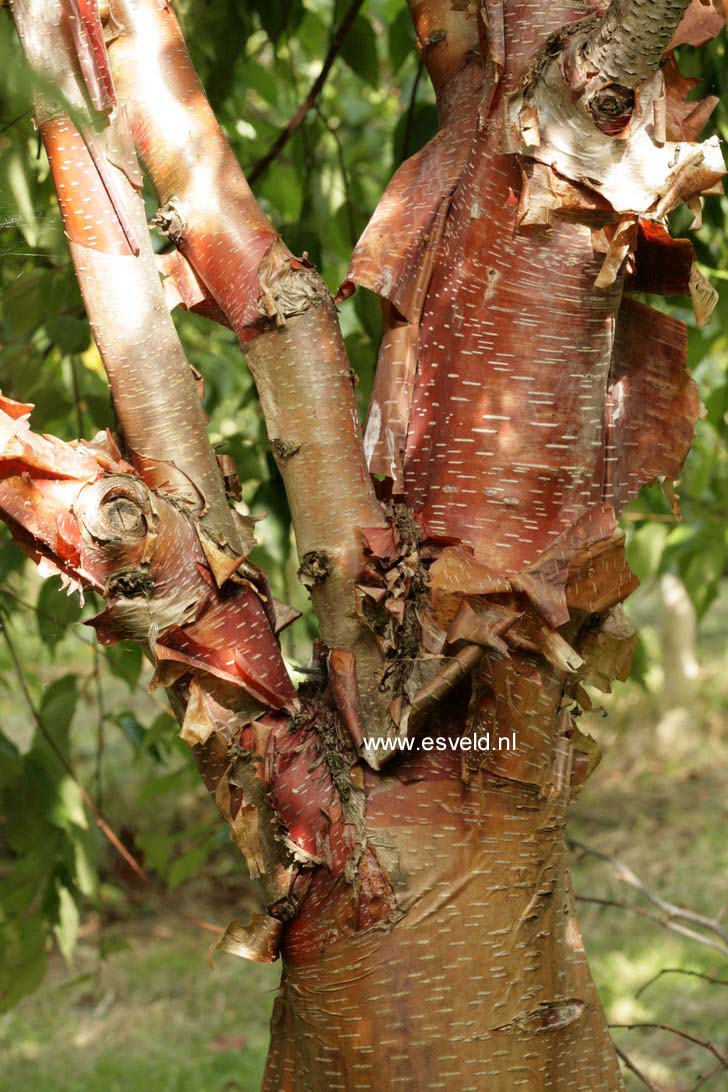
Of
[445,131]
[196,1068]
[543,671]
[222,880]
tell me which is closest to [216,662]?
[543,671]

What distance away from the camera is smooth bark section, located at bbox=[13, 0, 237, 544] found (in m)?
0.96

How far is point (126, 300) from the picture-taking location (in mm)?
952

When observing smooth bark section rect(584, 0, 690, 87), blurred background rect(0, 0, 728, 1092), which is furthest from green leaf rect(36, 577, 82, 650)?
smooth bark section rect(584, 0, 690, 87)

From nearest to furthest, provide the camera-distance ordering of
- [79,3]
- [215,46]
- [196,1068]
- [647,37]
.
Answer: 1. [647,37]
2. [79,3]
3. [215,46]
4. [196,1068]

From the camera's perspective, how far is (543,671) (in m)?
0.94

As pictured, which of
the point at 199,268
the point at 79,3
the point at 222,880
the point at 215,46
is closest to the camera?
the point at 79,3

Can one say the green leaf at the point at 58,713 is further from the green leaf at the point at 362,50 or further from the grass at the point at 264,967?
the green leaf at the point at 362,50

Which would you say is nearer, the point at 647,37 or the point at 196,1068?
the point at 647,37

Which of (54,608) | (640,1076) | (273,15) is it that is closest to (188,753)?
(54,608)

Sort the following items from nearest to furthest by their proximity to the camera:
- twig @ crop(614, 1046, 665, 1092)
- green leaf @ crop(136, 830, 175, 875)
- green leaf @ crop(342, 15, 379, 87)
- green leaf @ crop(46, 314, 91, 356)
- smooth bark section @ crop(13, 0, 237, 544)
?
smooth bark section @ crop(13, 0, 237, 544) < twig @ crop(614, 1046, 665, 1092) < green leaf @ crop(46, 314, 91, 356) < green leaf @ crop(342, 15, 379, 87) < green leaf @ crop(136, 830, 175, 875)

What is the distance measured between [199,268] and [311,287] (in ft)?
0.43

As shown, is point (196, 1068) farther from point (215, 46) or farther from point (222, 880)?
point (215, 46)

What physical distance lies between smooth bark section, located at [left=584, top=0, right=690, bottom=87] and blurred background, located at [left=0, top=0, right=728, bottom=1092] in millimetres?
149

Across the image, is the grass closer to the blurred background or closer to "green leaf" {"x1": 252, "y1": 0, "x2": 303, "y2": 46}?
the blurred background
